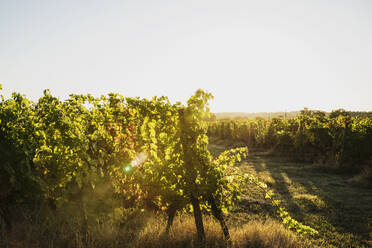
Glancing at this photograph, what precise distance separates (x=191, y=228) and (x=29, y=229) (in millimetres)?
3112

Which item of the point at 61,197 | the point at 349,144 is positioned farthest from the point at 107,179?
the point at 349,144

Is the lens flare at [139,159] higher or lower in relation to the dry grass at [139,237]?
higher

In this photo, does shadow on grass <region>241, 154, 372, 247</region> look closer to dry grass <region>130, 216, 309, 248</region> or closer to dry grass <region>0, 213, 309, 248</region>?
dry grass <region>130, 216, 309, 248</region>

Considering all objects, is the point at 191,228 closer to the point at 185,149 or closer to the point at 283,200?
the point at 185,149

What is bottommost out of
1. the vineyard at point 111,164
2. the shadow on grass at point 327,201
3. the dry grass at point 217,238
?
the shadow on grass at point 327,201

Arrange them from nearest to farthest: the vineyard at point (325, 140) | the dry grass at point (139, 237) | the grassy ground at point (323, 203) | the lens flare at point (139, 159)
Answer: the dry grass at point (139, 237) < the lens flare at point (139, 159) < the grassy ground at point (323, 203) < the vineyard at point (325, 140)

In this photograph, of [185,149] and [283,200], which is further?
[283,200]

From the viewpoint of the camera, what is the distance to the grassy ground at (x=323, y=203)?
5.50 meters

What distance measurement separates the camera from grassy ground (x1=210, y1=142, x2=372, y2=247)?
5496mm

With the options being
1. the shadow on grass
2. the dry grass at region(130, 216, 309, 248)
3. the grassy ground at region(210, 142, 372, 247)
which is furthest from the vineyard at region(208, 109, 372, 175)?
the dry grass at region(130, 216, 309, 248)

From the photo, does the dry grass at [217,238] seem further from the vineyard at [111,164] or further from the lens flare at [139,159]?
the lens flare at [139,159]

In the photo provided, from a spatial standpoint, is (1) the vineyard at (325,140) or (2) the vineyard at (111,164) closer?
(2) the vineyard at (111,164)

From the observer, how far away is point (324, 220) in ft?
20.5

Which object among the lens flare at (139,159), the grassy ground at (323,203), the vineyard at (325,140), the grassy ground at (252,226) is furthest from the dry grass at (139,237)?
the vineyard at (325,140)
